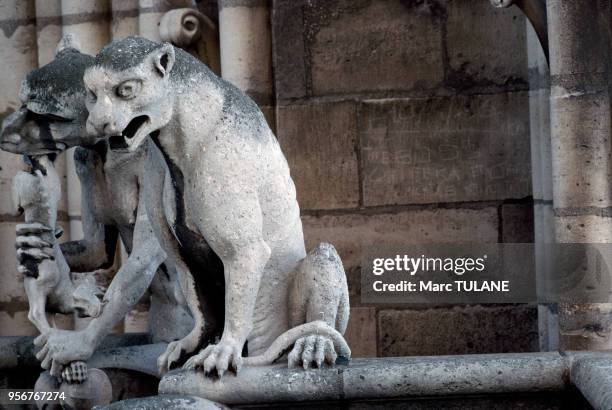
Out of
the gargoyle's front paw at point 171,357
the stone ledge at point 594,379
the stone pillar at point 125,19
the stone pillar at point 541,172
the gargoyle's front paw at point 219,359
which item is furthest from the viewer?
the stone pillar at point 125,19

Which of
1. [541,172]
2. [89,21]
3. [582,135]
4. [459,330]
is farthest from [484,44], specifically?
[89,21]

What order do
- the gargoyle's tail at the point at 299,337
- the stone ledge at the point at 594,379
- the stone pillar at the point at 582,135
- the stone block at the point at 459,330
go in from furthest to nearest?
the stone block at the point at 459,330 < the stone pillar at the point at 582,135 < the gargoyle's tail at the point at 299,337 < the stone ledge at the point at 594,379

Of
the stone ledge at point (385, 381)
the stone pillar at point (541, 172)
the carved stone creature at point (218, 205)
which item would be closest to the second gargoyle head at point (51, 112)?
the carved stone creature at point (218, 205)

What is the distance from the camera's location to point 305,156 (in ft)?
18.6

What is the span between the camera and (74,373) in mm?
4352

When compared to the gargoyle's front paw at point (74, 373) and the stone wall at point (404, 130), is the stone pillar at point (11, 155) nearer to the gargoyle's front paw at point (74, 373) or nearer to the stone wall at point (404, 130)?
the stone wall at point (404, 130)

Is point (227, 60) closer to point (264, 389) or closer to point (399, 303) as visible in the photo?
point (399, 303)

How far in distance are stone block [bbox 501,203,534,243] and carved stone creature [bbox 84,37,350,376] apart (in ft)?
5.49

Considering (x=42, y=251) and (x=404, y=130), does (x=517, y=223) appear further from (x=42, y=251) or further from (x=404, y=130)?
(x=42, y=251)

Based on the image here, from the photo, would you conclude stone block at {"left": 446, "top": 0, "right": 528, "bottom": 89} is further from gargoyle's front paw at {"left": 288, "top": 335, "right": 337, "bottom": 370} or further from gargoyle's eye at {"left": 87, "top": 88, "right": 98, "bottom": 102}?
gargoyle's eye at {"left": 87, "top": 88, "right": 98, "bottom": 102}

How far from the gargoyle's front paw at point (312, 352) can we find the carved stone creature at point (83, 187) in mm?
761

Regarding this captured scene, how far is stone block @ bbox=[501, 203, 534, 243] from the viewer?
18.2 feet

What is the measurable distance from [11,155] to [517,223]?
2023 millimetres

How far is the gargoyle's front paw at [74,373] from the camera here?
14.3 ft
